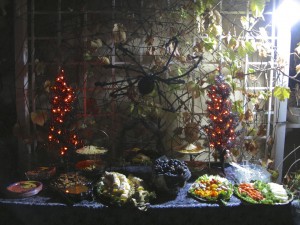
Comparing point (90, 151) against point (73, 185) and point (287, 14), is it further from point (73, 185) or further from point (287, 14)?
point (287, 14)

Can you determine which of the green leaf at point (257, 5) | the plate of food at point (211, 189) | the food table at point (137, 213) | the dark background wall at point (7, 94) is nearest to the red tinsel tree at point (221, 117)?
the plate of food at point (211, 189)

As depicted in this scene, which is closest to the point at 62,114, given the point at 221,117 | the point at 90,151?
the point at 90,151

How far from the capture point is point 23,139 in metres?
5.05

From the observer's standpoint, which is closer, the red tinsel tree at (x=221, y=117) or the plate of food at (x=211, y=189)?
the plate of food at (x=211, y=189)

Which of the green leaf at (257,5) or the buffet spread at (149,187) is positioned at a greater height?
the green leaf at (257,5)

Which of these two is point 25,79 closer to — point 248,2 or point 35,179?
point 35,179

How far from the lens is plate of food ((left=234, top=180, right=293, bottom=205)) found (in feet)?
12.9

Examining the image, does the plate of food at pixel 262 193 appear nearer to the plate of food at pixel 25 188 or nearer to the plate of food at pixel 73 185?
the plate of food at pixel 73 185

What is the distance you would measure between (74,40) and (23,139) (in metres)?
1.70

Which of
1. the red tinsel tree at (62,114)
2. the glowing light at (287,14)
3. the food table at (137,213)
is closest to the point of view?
the food table at (137,213)

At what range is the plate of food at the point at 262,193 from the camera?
3.95 meters

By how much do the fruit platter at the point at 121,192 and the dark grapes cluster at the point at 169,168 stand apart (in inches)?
11.2

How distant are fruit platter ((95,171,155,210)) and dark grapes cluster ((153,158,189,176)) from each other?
0.94 ft

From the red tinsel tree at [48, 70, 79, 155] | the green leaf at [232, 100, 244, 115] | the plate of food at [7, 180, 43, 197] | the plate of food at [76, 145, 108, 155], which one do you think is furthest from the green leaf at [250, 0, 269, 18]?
the plate of food at [7, 180, 43, 197]
